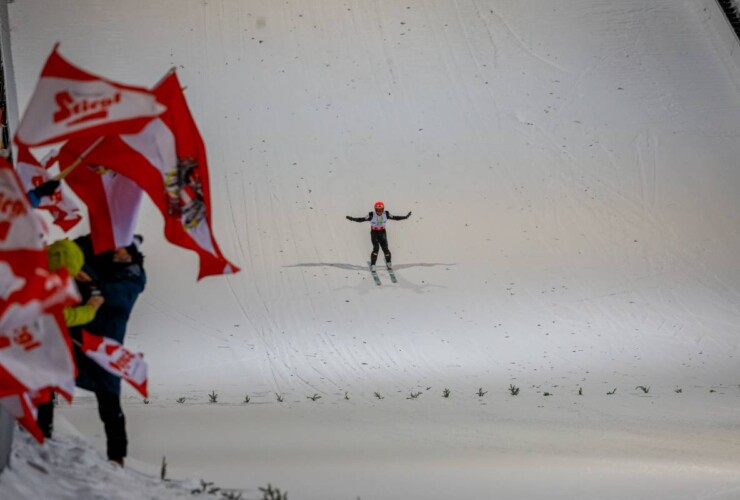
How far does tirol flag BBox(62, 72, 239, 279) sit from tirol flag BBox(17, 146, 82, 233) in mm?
338

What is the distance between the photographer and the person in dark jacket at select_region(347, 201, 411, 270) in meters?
13.1

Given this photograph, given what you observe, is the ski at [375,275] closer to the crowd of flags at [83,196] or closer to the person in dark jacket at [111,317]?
the crowd of flags at [83,196]

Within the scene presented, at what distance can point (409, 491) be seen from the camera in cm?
584

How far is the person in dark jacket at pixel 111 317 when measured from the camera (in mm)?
5238

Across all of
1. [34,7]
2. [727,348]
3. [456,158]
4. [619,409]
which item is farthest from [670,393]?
[34,7]

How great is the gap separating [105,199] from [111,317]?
26.7 inches

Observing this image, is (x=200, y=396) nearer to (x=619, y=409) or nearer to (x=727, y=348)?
(x=619, y=409)

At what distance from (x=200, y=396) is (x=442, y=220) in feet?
23.6

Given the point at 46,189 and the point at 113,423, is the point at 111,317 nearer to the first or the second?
the point at 113,423

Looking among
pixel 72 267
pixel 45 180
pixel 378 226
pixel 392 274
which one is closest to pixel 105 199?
pixel 45 180

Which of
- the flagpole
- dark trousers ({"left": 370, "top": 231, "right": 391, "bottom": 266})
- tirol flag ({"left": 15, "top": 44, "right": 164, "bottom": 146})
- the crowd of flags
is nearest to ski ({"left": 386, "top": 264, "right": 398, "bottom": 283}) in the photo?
dark trousers ({"left": 370, "top": 231, "right": 391, "bottom": 266})

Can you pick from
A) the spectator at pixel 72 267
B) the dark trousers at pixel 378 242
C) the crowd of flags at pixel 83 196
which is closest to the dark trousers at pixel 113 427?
the crowd of flags at pixel 83 196

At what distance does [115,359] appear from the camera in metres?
5.07

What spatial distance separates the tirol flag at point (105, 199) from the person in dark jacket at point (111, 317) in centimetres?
7
